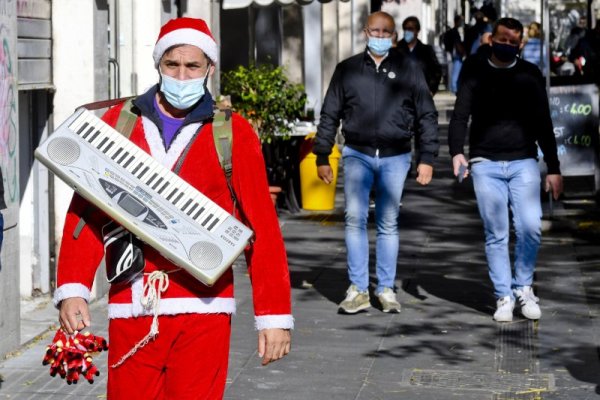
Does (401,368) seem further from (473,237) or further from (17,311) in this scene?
(473,237)

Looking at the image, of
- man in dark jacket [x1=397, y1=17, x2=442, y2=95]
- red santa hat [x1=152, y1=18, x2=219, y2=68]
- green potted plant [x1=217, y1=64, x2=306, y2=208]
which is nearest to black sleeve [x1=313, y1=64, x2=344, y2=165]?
green potted plant [x1=217, y1=64, x2=306, y2=208]

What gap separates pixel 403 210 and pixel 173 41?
36.3 feet

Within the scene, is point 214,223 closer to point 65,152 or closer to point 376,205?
point 65,152

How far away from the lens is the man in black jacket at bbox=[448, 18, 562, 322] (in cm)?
952

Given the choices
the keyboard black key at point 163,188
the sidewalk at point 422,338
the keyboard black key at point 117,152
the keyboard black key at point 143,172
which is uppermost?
the keyboard black key at point 117,152

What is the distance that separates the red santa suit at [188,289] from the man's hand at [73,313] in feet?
0.07

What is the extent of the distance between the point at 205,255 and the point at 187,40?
73 cm

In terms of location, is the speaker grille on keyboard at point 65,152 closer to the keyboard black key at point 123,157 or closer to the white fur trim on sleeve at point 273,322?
the keyboard black key at point 123,157

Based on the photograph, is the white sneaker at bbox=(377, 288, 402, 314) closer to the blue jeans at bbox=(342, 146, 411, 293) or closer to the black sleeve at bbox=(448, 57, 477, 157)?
the blue jeans at bbox=(342, 146, 411, 293)

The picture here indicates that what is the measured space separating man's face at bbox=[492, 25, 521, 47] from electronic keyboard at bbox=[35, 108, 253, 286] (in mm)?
5077

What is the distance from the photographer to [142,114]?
4988 millimetres

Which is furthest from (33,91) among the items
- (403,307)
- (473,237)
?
(473,237)

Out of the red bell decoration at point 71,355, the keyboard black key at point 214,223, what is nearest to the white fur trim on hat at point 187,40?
the keyboard black key at point 214,223

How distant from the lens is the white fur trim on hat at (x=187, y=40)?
493 cm
